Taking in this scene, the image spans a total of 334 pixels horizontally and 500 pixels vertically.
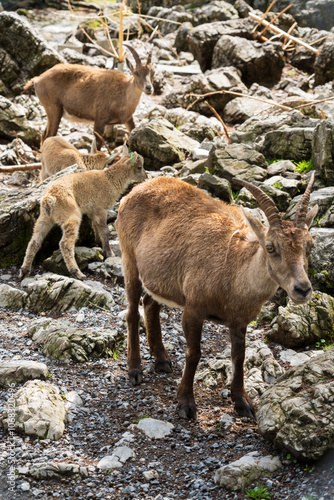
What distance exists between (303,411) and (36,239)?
5.62 metres

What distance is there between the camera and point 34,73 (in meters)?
16.7

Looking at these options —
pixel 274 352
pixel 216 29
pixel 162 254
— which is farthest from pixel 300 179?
pixel 216 29

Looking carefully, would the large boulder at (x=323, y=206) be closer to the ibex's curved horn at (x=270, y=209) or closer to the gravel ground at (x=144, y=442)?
the gravel ground at (x=144, y=442)

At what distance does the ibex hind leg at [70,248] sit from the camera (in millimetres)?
8516

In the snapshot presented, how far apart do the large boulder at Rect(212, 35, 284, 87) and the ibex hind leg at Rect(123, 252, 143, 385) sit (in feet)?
42.3

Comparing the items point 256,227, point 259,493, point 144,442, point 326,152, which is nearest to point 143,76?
point 326,152

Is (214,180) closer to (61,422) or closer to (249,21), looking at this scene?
(61,422)

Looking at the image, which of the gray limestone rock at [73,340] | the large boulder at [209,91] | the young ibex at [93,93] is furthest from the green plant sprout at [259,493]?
the large boulder at [209,91]

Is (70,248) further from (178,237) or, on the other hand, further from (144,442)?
(144,442)

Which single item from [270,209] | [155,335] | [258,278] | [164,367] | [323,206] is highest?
[270,209]

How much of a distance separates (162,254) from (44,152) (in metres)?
6.24

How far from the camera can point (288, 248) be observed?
4.59m

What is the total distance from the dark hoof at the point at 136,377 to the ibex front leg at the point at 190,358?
714 millimetres

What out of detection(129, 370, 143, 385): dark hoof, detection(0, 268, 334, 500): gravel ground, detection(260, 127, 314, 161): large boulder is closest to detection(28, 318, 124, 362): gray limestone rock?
detection(0, 268, 334, 500): gravel ground
